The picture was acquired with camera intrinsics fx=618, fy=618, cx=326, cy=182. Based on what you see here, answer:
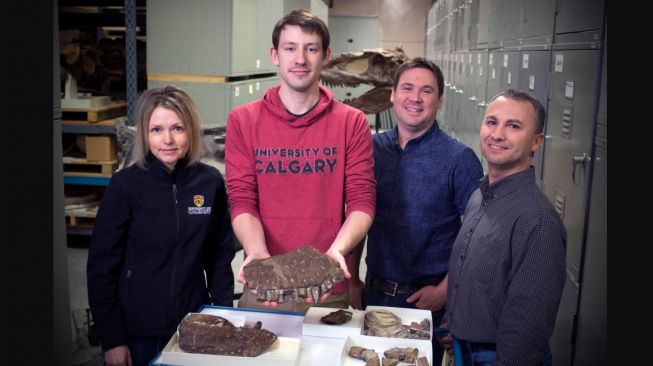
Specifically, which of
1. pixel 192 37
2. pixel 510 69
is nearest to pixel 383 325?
pixel 510 69

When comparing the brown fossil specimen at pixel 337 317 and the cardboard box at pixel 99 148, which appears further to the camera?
the cardboard box at pixel 99 148

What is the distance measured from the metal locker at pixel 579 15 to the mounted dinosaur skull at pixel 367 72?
2.76m

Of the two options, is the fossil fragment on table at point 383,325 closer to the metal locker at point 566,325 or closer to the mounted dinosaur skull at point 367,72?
the metal locker at point 566,325

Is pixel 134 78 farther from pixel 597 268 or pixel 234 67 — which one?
pixel 597 268

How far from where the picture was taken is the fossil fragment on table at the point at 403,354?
1962 mm

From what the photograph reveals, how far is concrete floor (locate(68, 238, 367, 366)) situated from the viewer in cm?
412

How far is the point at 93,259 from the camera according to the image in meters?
2.47

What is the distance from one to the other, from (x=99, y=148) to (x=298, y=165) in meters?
4.09

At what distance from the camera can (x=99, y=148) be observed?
5.99 meters

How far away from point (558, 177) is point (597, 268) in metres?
0.73

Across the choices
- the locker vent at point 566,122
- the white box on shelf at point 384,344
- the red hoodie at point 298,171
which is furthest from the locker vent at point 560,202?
the white box on shelf at point 384,344

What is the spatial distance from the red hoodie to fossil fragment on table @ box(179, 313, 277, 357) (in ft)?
1.74

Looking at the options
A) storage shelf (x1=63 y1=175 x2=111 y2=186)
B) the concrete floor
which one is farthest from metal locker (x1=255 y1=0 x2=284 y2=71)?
the concrete floor

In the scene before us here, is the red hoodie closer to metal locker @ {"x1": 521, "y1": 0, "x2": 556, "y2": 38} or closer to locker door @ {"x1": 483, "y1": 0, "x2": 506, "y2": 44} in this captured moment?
metal locker @ {"x1": 521, "y1": 0, "x2": 556, "y2": 38}
